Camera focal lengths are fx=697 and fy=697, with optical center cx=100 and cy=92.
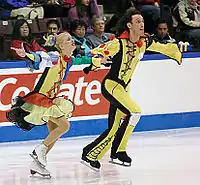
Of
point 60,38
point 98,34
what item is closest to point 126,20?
point 60,38

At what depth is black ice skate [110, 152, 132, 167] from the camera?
19.7 feet

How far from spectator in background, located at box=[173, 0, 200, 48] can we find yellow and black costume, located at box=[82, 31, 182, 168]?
311 centimetres

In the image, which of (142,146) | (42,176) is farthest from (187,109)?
(42,176)

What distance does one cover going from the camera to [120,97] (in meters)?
5.91

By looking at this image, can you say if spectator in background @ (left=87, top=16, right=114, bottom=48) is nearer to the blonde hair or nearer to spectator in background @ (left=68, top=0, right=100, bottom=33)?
spectator in background @ (left=68, top=0, right=100, bottom=33)

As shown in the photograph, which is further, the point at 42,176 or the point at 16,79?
the point at 16,79

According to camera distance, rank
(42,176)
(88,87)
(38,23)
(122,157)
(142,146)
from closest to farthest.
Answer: (42,176), (122,157), (142,146), (88,87), (38,23)

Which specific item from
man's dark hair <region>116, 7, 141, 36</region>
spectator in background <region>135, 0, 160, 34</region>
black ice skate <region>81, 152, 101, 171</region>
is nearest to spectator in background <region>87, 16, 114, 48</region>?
spectator in background <region>135, 0, 160, 34</region>

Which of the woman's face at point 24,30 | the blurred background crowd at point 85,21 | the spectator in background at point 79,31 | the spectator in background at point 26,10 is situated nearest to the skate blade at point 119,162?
the blurred background crowd at point 85,21

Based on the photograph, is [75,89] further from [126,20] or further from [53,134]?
Result: [53,134]

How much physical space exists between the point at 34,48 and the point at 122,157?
1253 mm

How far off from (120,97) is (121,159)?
54 cm

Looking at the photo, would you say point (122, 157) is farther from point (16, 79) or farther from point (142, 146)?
point (16, 79)

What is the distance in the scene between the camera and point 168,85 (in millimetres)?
7812
